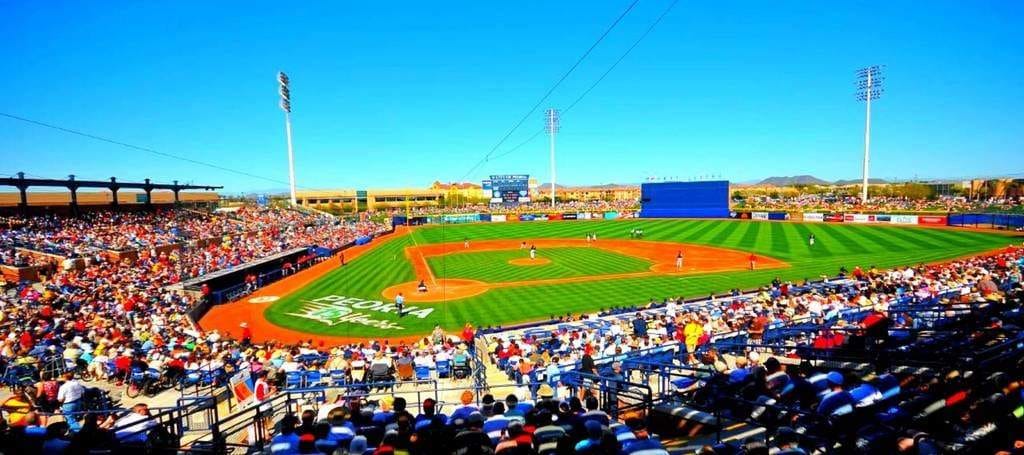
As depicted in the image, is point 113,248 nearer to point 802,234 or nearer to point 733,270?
point 733,270

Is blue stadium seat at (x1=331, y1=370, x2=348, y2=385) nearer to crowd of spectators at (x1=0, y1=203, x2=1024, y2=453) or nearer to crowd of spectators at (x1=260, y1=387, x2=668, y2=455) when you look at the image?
crowd of spectators at (x1=0, y1=203, x2=1024, y2=453)

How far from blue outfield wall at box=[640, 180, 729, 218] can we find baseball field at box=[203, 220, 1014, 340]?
2398cm

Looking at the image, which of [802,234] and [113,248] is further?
[802,234]

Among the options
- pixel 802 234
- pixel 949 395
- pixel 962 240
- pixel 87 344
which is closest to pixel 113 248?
pixel 87 344

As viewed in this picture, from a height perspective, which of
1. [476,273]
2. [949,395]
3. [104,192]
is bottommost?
[476,273]

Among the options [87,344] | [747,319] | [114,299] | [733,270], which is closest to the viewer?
[87,344]

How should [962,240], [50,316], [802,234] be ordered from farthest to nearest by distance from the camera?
[802,234] < [962,240] < [50,316]

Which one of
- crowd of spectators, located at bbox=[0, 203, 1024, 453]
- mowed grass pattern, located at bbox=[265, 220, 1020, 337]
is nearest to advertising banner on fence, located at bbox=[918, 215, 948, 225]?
mowed grass pattern, located at bbox=[265, 220, 1020, 337]

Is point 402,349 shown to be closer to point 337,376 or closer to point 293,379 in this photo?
point 337,376

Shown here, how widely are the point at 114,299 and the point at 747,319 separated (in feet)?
79.0

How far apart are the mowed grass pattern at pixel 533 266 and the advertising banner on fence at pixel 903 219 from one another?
120ft

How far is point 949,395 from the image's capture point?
593 cm

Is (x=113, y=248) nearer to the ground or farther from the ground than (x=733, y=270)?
farther from the ground

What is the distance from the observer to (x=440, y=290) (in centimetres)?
2783
